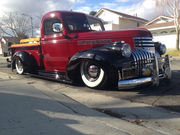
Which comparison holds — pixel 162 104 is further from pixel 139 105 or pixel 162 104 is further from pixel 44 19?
pixel 44 19

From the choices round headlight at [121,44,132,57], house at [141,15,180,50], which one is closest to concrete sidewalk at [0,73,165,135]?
round headlight at [121,44,132,57]

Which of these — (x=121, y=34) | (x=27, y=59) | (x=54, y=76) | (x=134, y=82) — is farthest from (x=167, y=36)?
(x=134, y=82)

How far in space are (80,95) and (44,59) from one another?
2362mm

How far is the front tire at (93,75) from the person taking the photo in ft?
12.5

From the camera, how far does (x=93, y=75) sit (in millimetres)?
4023

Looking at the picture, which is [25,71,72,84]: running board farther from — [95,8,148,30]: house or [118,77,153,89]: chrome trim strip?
[95,8,148,30]: house

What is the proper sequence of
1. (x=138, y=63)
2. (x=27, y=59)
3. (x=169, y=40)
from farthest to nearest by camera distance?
(x=169, y=40) → (x=27, y=59) → (x=138, y=63)

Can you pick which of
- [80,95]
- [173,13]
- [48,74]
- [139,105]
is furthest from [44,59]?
[173,13]

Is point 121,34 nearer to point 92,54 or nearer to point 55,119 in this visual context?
point 92,54

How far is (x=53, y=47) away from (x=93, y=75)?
1.76 metres

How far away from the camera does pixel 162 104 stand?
2996 millimetres

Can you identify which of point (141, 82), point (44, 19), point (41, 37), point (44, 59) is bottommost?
point (141, 82)

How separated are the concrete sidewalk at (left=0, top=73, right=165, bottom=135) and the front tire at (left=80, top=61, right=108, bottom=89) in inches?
34.4

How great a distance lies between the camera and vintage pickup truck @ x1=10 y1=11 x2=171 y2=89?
354cm
